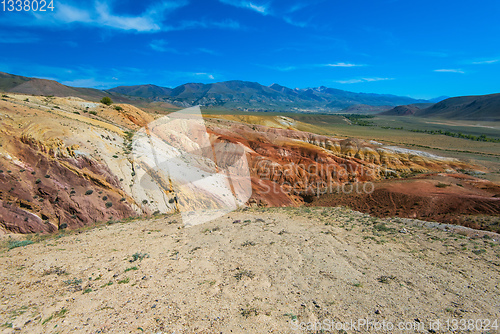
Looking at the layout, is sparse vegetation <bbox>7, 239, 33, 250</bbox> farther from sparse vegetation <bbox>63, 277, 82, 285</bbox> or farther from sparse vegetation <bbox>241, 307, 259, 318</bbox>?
sparse vegetation <bbox>241, 307, 259, 318</bbox>

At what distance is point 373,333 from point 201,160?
2072 cm

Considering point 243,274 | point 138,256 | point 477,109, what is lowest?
point 243,274

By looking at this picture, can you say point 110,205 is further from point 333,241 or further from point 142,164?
point 333,241

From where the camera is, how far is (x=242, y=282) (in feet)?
23.1

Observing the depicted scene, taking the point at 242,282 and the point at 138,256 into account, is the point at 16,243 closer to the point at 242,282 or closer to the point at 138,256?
the point at 138,256

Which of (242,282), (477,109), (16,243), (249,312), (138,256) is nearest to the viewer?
(249,312)

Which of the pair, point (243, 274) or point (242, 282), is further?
point (243, 274)

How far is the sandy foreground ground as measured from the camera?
5.32 m

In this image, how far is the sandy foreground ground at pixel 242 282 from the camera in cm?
532

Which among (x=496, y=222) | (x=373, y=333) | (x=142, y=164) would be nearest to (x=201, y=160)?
(x=142, y=164)

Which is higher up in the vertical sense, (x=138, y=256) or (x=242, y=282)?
(x=138, y=256)

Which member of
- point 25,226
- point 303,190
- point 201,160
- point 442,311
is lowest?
point 303,190

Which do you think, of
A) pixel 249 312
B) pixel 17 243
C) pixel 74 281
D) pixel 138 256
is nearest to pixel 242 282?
pixel 249 312

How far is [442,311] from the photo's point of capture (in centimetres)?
606
